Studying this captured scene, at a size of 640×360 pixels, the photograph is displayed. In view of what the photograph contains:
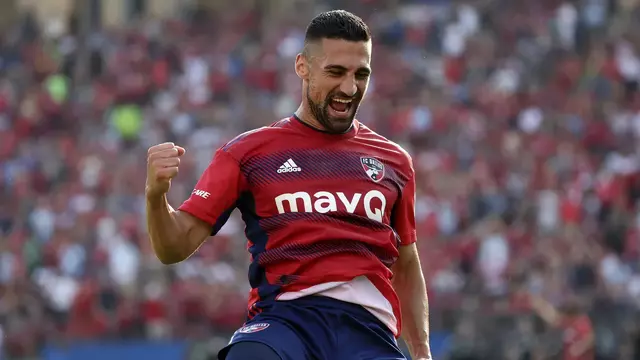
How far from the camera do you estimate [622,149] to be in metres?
18.0

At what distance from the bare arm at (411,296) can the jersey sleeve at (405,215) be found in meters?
0.07

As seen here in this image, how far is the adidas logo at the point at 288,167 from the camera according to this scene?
5.69 metres

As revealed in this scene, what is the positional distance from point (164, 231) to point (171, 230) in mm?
39

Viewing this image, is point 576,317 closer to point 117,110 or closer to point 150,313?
point 150,313

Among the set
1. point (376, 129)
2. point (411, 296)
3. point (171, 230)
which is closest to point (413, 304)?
point (411, 296)

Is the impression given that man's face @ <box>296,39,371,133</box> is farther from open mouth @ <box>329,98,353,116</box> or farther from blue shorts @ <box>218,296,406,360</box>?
blue shorts @ <box>218,296,406,360</box>

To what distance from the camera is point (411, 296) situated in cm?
609

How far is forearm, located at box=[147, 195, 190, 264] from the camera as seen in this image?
5.36 metres

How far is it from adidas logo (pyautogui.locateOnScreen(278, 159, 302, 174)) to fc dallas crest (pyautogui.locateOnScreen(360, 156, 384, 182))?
10.8 inches

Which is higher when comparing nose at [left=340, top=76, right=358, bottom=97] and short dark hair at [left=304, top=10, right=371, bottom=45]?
short dark hair at [left=304, top=10, right=371, bottom=45]

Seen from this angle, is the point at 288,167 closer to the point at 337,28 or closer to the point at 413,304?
the point at 337,28

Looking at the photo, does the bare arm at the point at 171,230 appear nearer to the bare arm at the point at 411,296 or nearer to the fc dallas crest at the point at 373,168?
the fc dallas crest at the point at 373,168

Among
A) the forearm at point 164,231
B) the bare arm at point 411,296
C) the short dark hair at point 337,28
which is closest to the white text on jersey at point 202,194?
the forearm at point 164,231

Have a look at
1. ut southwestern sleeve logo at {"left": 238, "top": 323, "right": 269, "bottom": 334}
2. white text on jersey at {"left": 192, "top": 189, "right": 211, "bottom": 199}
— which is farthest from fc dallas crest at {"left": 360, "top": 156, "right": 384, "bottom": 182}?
ut southwestern sleeve logo at {"left": 238, "top": 323, "right": 269, "bottom": 334}
